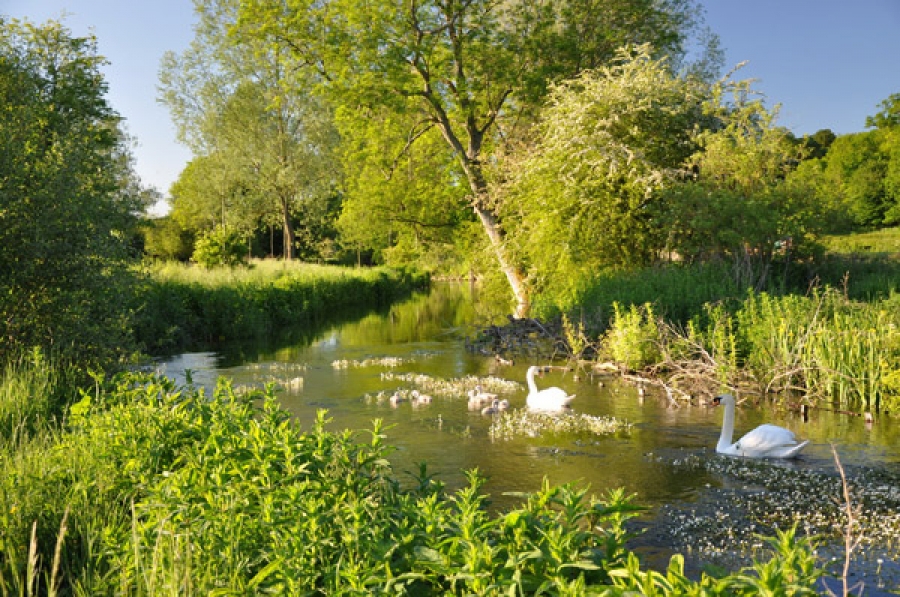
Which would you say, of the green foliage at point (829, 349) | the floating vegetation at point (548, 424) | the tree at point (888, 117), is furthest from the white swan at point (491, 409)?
the tree at point (888, 117)

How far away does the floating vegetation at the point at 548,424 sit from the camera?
381 inches

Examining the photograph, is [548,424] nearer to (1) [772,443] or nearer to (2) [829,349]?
(1) [772,443]

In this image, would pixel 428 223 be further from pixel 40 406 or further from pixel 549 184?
pixel 40 406

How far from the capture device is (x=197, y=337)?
787 inches

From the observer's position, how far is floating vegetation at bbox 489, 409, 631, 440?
968 cm

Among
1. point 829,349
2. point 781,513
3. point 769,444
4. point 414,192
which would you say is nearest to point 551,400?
point 769,444

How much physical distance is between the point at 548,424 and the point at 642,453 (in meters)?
1.70

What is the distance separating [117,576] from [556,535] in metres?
Answer: 2.46

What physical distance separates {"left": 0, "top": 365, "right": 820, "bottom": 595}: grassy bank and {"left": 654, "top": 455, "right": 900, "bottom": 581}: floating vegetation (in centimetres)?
45

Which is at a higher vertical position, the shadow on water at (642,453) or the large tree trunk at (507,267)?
the large tree trunk at (507,267)

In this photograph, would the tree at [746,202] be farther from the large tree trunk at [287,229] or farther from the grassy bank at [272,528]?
the large tree trunk at [287,229]

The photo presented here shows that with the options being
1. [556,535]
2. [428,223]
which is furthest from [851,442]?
[428,223]

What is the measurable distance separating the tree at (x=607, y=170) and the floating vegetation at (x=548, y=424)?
337 inches

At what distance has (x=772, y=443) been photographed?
26.6 ft
